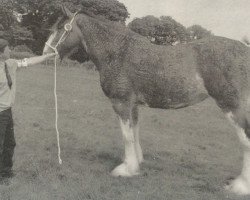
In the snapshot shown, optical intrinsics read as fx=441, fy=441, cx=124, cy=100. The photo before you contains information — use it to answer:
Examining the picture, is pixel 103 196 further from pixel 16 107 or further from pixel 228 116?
pixel 16 107

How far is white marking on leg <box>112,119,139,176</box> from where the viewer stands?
851cm

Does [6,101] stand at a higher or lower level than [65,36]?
lower

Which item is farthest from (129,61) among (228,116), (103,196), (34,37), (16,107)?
(34,37)

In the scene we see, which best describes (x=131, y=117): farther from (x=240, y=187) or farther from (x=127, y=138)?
(x=240, y=187)

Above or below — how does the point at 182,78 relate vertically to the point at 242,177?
above

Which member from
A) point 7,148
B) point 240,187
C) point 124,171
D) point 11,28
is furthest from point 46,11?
point 240,187

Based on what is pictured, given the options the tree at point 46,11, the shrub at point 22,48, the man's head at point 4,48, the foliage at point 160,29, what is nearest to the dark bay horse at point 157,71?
the man's head at point 4,48

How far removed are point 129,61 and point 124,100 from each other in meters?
0.75

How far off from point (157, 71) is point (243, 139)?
1987 millimetres

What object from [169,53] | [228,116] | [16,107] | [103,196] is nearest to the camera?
[103,196]

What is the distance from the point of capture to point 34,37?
2630 inches

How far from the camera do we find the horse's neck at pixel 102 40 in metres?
8.55

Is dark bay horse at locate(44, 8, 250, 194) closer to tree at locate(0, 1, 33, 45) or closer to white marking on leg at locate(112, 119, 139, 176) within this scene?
white marking on leg at locate(112, 119, 139, 176)

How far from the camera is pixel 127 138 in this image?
335 inches
